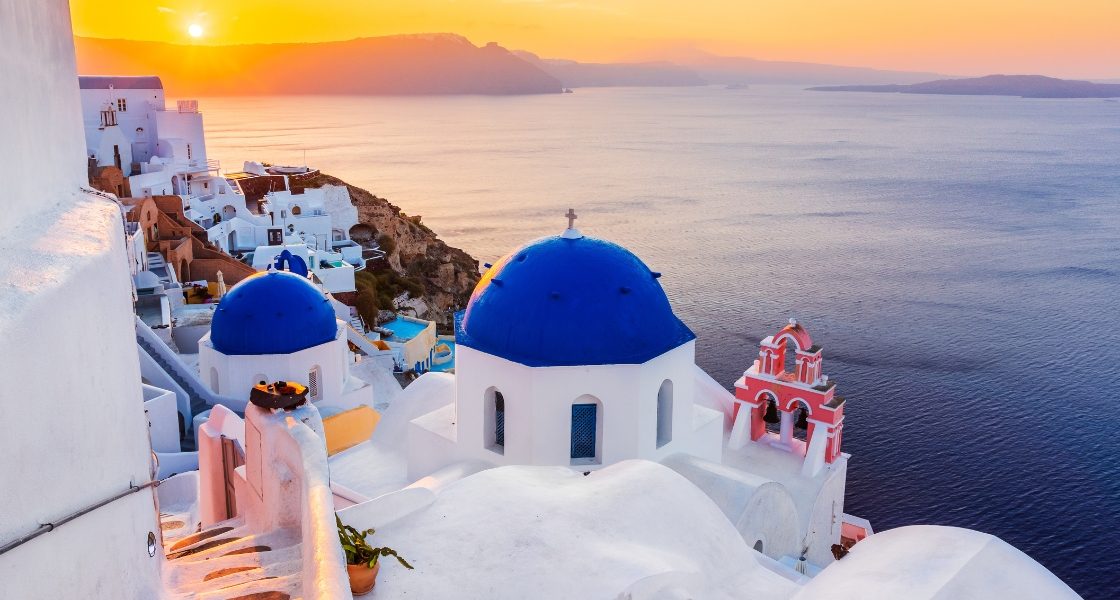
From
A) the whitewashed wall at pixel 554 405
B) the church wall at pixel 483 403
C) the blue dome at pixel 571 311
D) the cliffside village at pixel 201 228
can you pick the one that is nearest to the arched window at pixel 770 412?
the whitewashed wall at pixel 554 405

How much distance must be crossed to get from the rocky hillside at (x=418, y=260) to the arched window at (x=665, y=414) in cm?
3204

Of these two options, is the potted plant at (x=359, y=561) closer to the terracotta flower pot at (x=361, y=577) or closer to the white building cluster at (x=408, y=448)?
the terracotta flower pot at (x=361, y=577)

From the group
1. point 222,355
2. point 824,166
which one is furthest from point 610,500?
point 824,166

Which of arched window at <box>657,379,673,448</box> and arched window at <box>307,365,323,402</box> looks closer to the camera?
arched window at <box>657,379,673,448</box>

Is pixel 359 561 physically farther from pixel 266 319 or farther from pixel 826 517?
pixel 266 319

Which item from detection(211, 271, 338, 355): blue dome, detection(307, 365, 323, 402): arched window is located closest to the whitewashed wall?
detection(211, 271, 338, 355): blue dome

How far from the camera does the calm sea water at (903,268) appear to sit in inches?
1017

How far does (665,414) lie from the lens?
1257cm

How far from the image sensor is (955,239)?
55.4 meters

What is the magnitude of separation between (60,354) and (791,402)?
14.3m

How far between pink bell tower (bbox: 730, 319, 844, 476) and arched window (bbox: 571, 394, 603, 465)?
4.86 metres

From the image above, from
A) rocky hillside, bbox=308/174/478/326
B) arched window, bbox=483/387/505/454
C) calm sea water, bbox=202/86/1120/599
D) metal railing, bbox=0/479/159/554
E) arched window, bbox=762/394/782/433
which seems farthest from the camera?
rocky hillside, bbox=308/174/478/326

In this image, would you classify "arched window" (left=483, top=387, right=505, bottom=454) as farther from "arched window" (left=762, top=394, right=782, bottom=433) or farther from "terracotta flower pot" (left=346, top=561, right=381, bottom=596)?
"arched window" (left=762, top=394, right=782, bottom=433)

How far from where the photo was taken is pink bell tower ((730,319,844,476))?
15.6m
